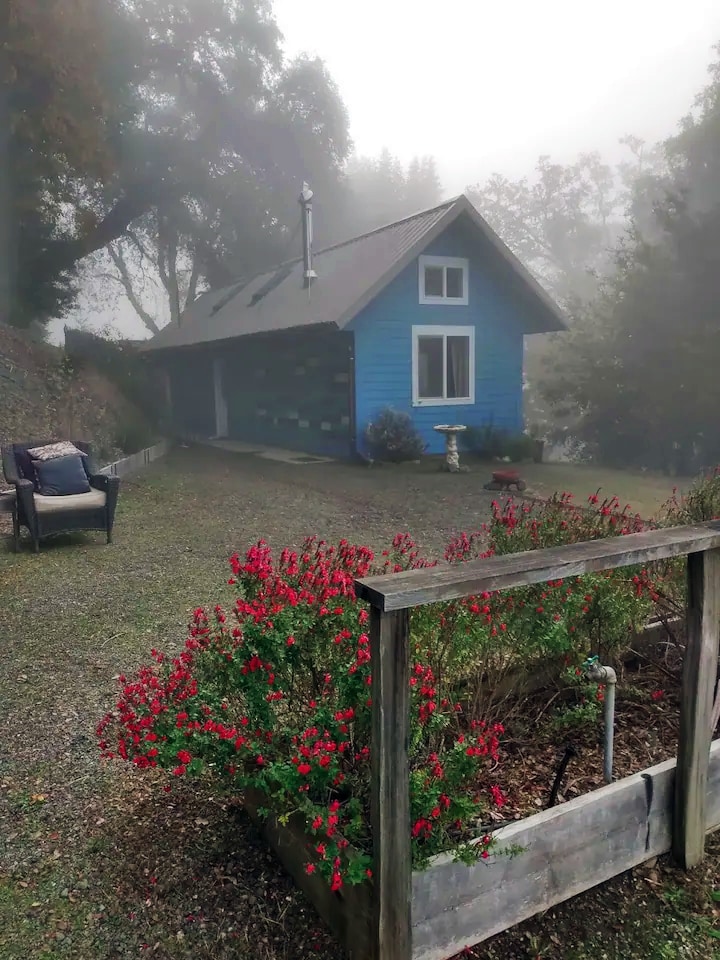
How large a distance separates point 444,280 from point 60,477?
9.84 metres

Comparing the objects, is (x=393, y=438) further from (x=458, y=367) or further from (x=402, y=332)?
(x=458, y=367)

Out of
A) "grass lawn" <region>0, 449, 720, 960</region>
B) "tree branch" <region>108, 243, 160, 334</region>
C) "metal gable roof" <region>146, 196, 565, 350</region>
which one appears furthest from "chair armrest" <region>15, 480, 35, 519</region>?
"tree branch" <region>108, 243, 160, 334</region>

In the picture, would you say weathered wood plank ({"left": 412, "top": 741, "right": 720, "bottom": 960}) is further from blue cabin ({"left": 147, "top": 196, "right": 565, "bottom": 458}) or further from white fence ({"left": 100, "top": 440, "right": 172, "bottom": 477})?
blue cabin ({"left": 147, "top": 196, "right": 565, "bottom": 458})

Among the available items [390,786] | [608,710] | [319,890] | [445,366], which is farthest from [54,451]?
[445,366]

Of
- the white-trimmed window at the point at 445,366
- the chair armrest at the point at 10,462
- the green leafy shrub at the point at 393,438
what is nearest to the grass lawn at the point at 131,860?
the chair armrest at the point at 10,462

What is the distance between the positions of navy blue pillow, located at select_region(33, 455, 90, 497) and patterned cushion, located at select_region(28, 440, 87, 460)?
2.9 inches

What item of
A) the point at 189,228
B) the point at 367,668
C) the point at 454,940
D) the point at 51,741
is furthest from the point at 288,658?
the point at 189,228

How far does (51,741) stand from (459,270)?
13.5 meters

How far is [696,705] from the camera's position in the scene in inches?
96.3

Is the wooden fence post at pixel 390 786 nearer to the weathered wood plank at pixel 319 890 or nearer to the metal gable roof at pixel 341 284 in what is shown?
the weathered wood plank at pixel 319 890

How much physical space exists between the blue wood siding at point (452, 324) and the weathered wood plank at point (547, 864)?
12065mm

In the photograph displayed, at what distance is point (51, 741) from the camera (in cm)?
348

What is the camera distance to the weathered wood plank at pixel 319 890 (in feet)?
6.67

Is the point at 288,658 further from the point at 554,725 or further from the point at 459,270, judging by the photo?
the point at 459,270
